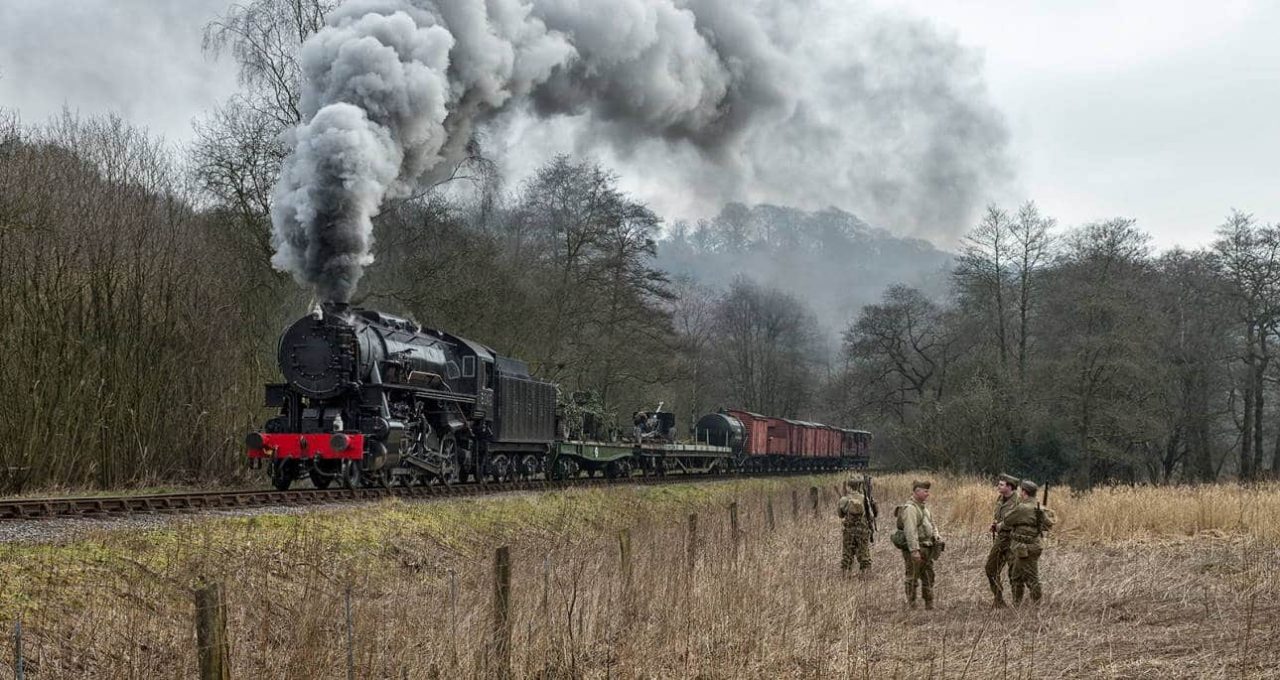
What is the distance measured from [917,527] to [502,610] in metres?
5.17

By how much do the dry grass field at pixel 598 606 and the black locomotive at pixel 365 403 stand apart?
6.39ft

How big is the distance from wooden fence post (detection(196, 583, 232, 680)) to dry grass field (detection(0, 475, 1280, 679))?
1.02 metres

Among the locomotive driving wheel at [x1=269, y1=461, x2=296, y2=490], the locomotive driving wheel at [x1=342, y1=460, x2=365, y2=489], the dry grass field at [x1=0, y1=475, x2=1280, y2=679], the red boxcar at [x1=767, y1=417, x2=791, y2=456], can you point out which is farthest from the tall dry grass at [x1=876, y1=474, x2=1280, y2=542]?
the red boxcar at [x1=767, y1=417, x2=791, y2=456]

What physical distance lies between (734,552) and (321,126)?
9432 millimetres

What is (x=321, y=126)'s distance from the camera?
16.5 metres

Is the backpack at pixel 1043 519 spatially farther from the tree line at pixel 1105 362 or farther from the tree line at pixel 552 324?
the tree line at pixel 1105 362

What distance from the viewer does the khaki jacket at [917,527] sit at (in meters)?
10.9

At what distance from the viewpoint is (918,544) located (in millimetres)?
10961

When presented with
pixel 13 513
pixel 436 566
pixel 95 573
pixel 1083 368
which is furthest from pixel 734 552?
pixel 1083 368

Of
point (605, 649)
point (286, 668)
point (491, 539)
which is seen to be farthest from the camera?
point (491, 539)

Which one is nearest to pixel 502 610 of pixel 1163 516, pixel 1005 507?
pixel 1005 507

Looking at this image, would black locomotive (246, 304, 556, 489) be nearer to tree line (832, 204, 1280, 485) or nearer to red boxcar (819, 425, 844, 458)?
tree line (832, 204, 1280, 485)

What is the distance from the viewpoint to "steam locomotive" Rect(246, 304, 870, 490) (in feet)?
53.4

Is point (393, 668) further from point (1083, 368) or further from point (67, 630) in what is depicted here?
point (1083, 368)
